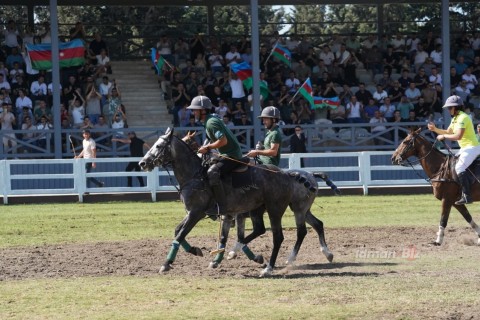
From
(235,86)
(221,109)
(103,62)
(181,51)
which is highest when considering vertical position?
(181,51)

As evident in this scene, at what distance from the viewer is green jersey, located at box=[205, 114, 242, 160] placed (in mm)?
14055

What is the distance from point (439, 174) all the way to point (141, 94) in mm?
18616

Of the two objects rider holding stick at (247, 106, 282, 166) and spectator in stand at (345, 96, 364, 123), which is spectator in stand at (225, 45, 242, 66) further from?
rider holding stick at (247, 106, 282, 166)

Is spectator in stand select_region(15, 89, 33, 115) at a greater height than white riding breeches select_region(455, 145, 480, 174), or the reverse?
spectator in stand select_region(15, 89, 33, 115)

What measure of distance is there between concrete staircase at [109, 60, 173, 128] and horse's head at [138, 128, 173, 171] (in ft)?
60.7

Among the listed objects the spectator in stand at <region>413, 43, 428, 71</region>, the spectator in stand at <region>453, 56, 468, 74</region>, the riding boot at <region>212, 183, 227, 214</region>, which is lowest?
the riding boot at <region>212, 183, 227, 214</region>

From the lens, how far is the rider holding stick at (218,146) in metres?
14.1

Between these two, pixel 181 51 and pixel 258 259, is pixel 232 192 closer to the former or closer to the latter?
pixel 258 259

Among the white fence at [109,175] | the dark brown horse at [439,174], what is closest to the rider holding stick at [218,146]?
the dark brown horse at [439,174]

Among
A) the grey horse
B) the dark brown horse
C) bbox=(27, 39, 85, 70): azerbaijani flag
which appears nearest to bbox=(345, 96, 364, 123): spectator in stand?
bbox=(27, 39, 85, 70): azerbaijani flag

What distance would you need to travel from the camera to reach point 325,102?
3297 cm

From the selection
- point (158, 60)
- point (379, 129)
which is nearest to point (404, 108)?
point (379, 129)

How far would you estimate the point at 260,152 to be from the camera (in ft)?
48.5

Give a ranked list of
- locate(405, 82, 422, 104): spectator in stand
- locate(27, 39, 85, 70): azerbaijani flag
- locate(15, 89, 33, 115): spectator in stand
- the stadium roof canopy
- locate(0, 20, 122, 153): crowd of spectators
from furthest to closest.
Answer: the stadium roof canopy
locate(405, 82, 422, 104): spectator in stand
locate(27, 39, 85, 70): azerbaijani flag
locate(15, 89, 33, 115): spectator in stand
locate(0, 20, 122, 153): crowd of spectators
